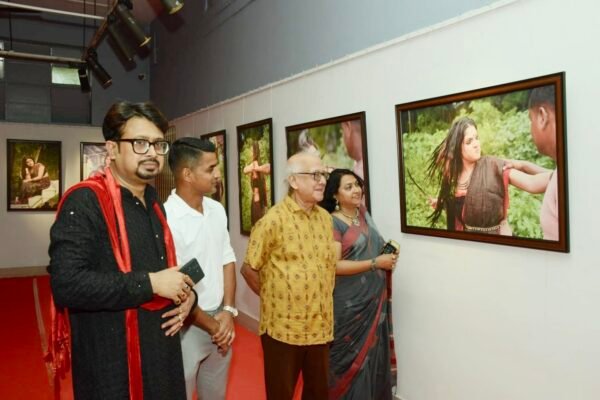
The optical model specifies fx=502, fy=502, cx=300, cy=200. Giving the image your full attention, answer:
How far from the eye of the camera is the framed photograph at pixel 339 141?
381 cm

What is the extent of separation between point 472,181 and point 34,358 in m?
4.20

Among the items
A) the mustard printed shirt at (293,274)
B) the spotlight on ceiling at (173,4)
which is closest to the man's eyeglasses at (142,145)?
the mustard printed shirt at (293,274)

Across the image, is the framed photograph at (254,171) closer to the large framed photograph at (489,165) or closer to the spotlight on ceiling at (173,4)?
the spotlight on ceiling at (173,4)

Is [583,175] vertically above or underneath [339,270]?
above

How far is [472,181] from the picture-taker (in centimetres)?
294

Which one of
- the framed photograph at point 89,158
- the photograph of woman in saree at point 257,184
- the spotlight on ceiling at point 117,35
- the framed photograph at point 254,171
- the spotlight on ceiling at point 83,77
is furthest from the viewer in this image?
the framed photograph at point 89,158

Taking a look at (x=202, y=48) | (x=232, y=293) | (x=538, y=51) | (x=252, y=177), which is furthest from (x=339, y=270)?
(x=202, y=48)

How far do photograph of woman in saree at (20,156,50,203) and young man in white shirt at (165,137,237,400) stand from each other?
792 cm

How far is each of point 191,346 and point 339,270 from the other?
1.09m

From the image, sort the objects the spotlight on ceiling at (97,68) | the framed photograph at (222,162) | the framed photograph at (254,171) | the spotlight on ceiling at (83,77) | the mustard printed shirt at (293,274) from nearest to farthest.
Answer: the mustard printed shirt at (293,274)
the framed photograph at (254,171)
the framed photograph at (222,162)
the spotlight on ceiling at (97,68)
the spotlight on ceiling at (83,77)

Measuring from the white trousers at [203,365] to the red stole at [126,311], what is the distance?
24.7 inches

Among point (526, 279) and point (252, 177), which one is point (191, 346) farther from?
point (252, 177)

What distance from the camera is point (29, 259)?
9.29m

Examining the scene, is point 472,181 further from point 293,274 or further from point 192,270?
point 192,270
